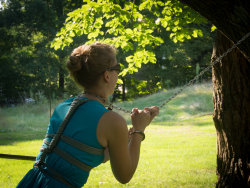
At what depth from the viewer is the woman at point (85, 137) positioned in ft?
5.42

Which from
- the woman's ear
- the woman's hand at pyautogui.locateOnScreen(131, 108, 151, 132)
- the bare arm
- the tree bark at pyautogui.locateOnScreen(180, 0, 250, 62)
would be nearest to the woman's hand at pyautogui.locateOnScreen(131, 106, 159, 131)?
the woman's hand at pyautogui.locateOnScreen(131, 108, 151, 132)

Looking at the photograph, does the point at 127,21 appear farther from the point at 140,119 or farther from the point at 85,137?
the point at 85,137

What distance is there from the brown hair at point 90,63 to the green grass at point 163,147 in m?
3.76

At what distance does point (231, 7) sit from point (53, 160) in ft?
5.40

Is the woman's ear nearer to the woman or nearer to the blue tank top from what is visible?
the woman

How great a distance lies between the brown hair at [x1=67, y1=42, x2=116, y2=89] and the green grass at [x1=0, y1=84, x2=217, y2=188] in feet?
12.4

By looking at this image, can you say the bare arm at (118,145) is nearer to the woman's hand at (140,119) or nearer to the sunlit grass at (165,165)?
the woman's hand at (140,119)

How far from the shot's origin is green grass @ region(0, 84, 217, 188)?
5590 millimetres

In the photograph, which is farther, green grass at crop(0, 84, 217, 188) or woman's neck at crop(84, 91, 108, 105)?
green grass at crop(0, 84, 217, 188)

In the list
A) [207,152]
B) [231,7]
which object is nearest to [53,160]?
[231,7]

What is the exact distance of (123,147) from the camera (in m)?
Result: 1.69

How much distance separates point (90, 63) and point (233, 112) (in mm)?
2524

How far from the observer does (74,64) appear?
1.78 m

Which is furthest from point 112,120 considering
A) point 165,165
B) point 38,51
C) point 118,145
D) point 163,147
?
point 38,51
